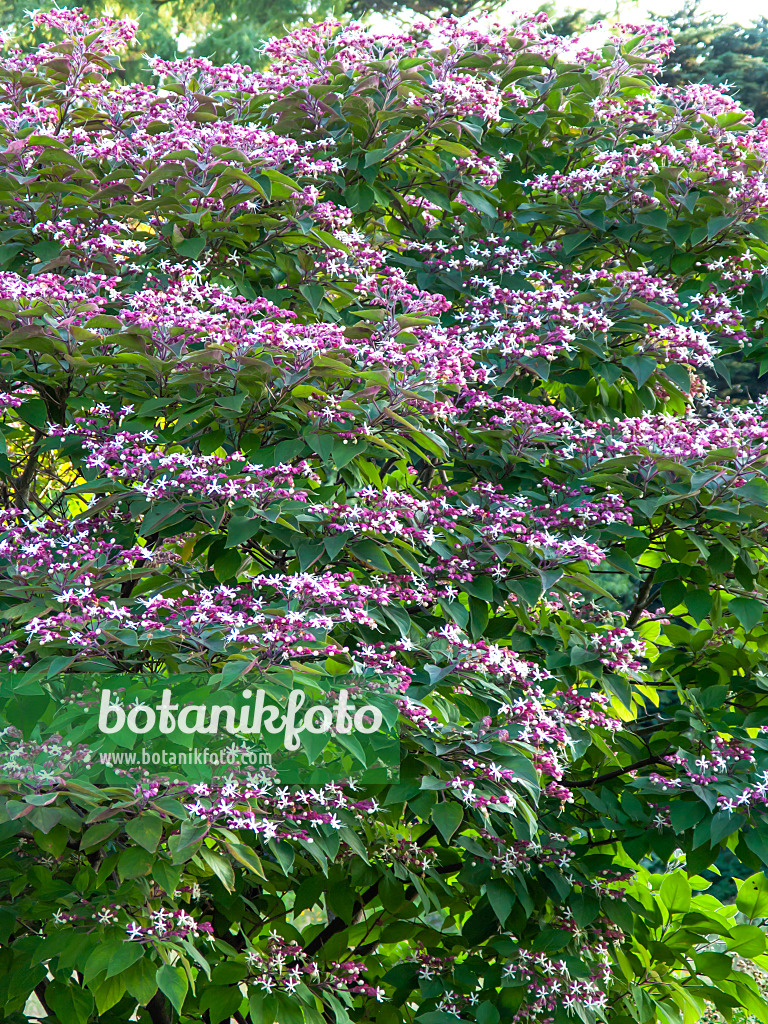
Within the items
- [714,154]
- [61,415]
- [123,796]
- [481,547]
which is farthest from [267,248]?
[123,796]

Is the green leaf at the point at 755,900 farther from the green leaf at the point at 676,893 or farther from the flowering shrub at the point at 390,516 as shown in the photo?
the green leaf at the point at 676,893

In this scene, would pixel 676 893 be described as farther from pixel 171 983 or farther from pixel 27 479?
pixel 27 479

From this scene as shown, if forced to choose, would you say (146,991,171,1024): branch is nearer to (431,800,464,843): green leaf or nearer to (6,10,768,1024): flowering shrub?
(6,10,768,1024): flowering shrub

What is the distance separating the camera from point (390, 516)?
2.51 metres

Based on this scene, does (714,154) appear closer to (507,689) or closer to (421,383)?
(421,383)

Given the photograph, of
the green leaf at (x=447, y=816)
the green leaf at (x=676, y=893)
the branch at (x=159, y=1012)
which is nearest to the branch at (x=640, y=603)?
the green leaf at (x=676, y=893)

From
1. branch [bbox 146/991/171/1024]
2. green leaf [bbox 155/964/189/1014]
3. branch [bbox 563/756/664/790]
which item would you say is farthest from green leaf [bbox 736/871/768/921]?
green leaf [bbox 155/964/189/1014]

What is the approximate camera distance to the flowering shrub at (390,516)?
232cm

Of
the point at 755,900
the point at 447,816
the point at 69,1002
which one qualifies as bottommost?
the point at 755,900

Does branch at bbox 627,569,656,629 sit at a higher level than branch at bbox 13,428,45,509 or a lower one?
lower

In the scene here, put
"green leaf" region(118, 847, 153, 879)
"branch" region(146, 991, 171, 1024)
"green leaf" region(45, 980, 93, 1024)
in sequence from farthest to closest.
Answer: "branch" region(146, 991, 171, 1024), "green leaf" region(45, 980, 93, 1024), "green leaf" region(118, 847, 153, 879)

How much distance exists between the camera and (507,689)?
8.85 ft

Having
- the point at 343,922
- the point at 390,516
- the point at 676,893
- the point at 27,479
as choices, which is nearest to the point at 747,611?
the point at 676,893

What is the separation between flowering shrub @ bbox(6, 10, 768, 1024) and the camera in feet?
7.62
